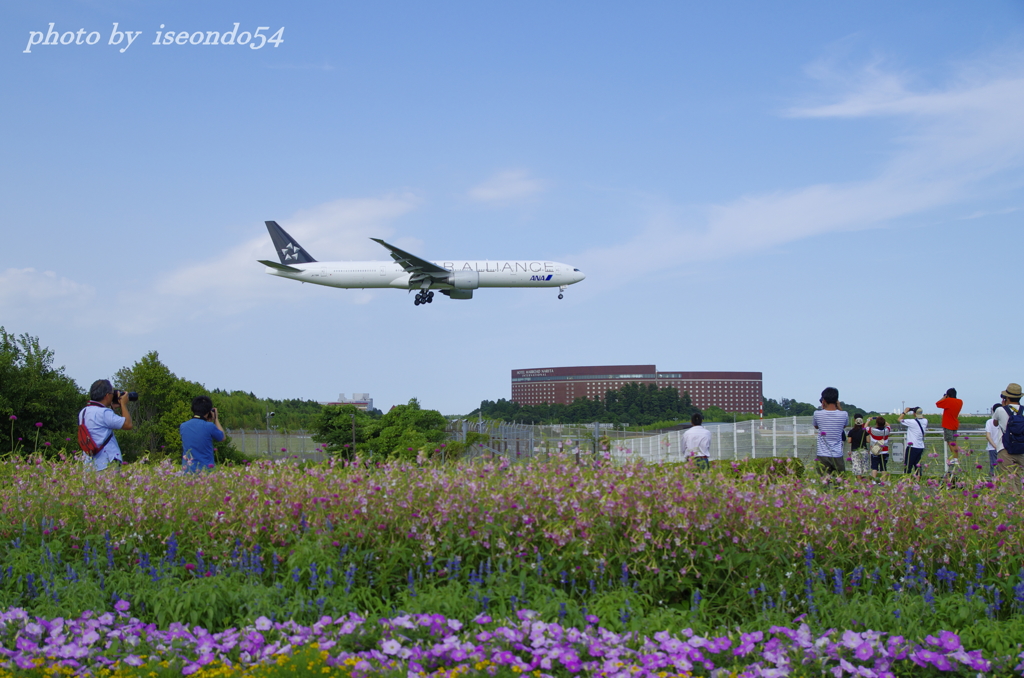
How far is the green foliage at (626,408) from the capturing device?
108600 millimetres

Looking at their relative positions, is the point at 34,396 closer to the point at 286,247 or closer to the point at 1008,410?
the point at 1008,410

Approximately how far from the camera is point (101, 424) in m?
8.49

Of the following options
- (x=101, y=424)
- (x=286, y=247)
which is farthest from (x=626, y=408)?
(x=101, y=424)

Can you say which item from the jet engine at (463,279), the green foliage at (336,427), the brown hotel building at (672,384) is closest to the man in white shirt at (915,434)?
the green foliage at (336,427)

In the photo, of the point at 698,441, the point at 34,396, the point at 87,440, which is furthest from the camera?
the point at 34,396

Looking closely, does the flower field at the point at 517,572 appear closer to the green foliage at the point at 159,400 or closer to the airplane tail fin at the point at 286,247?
the green foliage at the point at 159,400

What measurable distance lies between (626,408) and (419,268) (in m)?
82.9

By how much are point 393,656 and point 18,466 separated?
6.17 m

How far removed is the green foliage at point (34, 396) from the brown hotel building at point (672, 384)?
408 ft

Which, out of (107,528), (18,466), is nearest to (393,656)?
(107,528)

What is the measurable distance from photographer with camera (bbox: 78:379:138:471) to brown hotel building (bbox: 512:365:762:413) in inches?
5362

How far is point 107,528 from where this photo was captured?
6.09 m

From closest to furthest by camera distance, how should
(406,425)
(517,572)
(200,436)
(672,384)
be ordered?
(517,572), (200,436), (406,425), (672,384)

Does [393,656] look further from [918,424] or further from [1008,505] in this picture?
[918,424]
